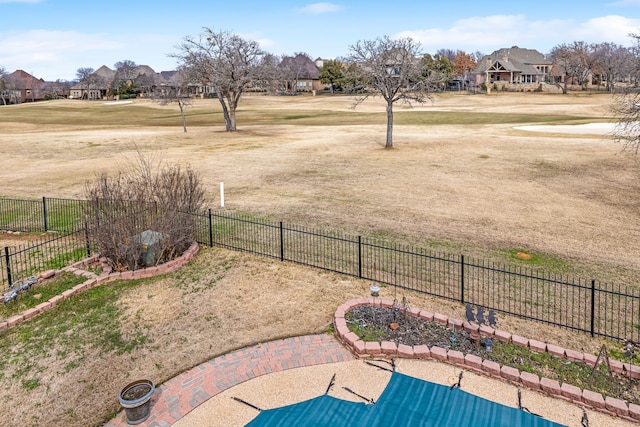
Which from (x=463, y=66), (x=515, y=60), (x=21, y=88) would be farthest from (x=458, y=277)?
(x=21, y=88)

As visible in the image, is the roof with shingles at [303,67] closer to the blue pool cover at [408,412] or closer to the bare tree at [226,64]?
the bare tree at [226,64]

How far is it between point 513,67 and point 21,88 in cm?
12550

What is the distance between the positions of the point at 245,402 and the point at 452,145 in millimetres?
32844

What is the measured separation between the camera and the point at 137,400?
6.97 metres

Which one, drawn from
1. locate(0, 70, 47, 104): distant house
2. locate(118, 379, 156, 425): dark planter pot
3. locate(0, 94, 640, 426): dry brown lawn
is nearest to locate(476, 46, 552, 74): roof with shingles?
locate(0, 94, 640, 426): dry brown lawn

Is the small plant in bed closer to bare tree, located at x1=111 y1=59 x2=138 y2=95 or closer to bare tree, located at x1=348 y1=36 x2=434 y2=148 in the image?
bare tree, located at x1=348 y1=36 x2=434 y2=148

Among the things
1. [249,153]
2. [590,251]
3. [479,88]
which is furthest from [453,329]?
[479,88]

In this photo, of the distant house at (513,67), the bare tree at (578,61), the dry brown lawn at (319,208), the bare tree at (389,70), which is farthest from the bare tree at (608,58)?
the bare tree at (389,70)

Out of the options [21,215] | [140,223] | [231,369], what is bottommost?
[231,369]

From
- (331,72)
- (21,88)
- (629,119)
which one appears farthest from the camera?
(21,88)

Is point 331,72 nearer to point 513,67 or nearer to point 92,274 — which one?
point 513,67

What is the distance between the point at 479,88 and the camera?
105 m

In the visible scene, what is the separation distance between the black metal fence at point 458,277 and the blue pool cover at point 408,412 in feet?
11.5

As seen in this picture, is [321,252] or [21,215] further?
[21,215]
